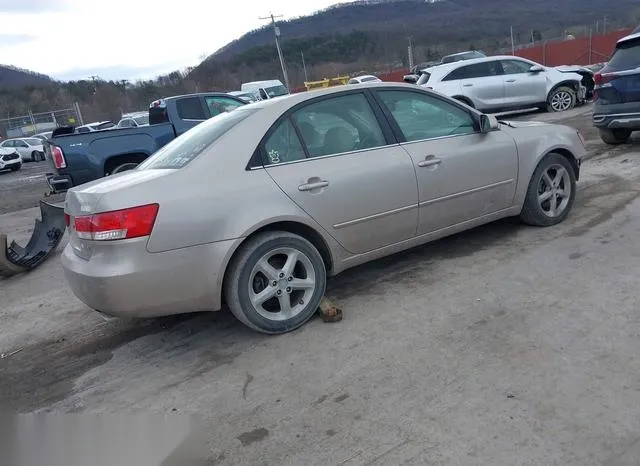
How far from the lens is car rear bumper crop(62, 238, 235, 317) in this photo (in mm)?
3338

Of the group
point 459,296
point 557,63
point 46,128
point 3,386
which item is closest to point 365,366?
point 459,296

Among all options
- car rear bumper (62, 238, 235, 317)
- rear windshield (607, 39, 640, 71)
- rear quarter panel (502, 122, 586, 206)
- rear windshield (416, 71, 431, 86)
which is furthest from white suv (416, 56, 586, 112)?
car rear bumper (62, 238, 235, 317)

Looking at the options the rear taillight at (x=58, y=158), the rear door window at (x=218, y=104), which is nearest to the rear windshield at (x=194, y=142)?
the rear taillight at (x=58, y=158)

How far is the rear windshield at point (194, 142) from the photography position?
3.86 metres

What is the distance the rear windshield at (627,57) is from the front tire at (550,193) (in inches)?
135

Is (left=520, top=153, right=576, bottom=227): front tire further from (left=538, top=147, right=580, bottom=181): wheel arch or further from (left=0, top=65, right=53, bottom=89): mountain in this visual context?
(left=0, top=65, right=53, bottom=89): mountain

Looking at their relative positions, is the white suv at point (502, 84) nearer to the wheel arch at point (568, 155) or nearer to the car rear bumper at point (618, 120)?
the car rear bumper at point (618, 120)

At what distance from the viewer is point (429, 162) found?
4.38 meters

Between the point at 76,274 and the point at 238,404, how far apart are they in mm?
1406

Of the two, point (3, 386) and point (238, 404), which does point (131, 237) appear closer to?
point (238, 404)

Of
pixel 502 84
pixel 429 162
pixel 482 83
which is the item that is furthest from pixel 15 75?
pixel 429 162

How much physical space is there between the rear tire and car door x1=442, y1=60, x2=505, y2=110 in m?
6.28

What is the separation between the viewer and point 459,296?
404cm

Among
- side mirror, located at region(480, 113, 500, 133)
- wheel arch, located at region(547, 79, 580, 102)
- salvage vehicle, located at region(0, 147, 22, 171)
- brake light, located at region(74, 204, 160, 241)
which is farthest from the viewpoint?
salvage vehicle, located at region(0, 147, 22, 171)
